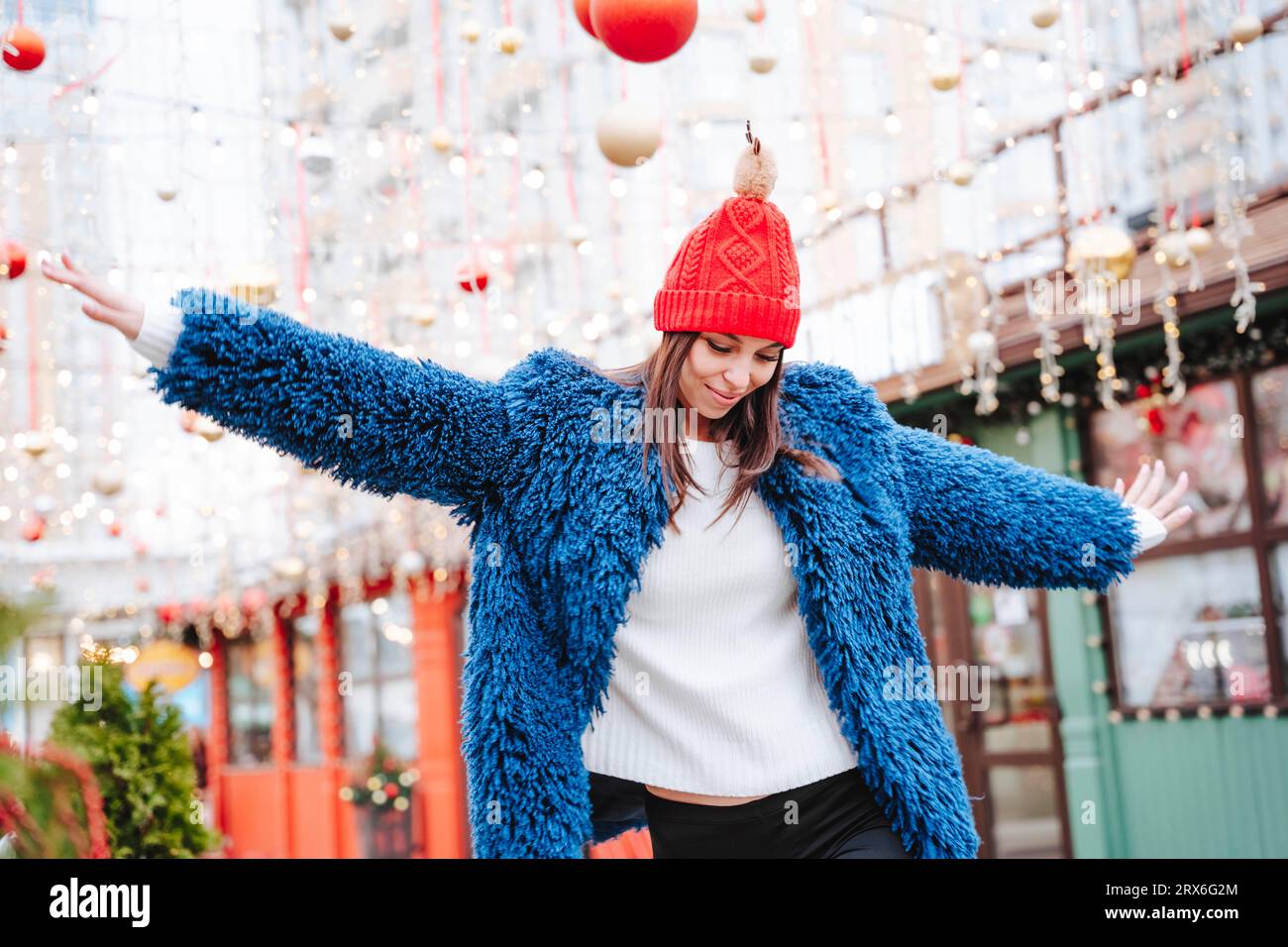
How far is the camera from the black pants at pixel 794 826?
1816 millimetres

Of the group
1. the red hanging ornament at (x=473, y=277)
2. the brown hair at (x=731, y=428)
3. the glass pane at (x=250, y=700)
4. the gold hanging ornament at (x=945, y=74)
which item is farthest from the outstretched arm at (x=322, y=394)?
the glass pane at (x=250, y=700)

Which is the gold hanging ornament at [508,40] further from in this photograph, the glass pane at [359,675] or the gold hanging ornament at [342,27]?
the glass pane at [359,675]

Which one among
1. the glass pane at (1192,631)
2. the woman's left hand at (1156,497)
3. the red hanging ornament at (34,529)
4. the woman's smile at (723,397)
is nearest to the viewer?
the woman's smile at (723,397)

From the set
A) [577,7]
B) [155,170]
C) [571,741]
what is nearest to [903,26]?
[155,170]

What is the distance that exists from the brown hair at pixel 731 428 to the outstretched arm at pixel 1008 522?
201 mm

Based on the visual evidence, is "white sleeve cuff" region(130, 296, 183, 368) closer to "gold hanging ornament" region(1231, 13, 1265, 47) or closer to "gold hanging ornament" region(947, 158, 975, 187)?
"gold hanging ornament" region(947, 158, 975, 187)

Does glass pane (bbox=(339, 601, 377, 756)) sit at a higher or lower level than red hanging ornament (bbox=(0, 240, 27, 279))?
lower

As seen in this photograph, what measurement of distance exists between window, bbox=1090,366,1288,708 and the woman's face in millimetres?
4552

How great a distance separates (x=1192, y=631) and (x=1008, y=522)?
15.0ft

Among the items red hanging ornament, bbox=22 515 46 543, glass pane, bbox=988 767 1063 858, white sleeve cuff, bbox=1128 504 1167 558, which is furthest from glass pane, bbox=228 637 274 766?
white sleeve cuff, bbox=1128 504 1167 558

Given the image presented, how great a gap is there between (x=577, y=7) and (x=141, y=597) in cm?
1495

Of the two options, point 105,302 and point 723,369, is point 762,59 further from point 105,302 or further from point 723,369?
point 105,302

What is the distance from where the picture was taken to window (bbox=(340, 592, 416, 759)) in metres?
12.7

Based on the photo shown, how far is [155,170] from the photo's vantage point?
5.96 m
